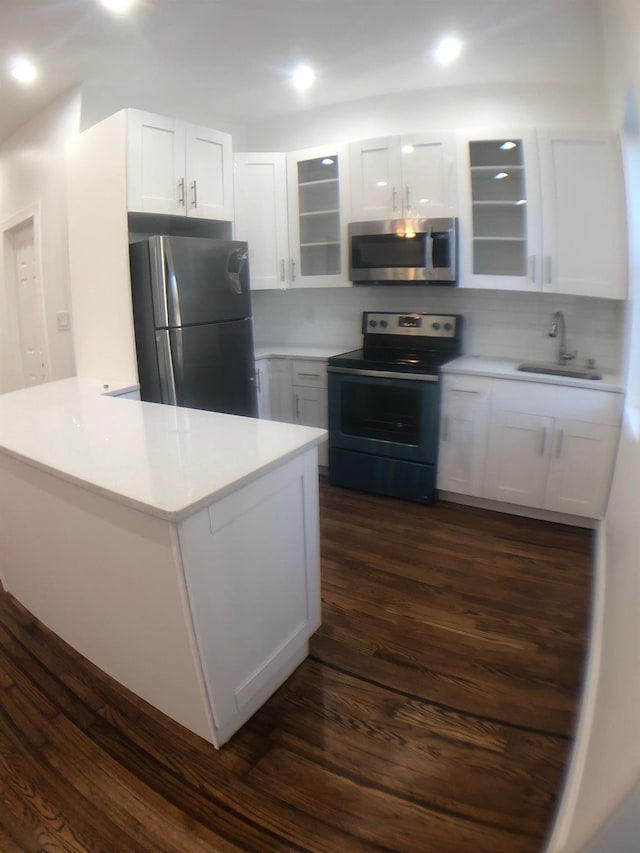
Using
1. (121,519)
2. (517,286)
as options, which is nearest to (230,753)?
(121,519)

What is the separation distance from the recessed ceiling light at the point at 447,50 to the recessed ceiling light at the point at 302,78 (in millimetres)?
729

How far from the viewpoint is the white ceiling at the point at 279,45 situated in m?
2.08

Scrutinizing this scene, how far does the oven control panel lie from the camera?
10.7 ft

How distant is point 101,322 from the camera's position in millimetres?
2857

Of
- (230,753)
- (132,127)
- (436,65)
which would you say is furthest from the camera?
(436,65)

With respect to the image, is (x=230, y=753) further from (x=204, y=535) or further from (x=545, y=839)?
(x=545, y=839)

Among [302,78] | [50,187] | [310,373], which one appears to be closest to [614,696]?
[310,373]

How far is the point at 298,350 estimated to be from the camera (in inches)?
148

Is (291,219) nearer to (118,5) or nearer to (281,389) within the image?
(281,389)

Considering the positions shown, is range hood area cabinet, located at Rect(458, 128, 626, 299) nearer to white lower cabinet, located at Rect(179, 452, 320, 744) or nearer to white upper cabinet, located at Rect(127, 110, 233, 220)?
white upper cabinet, located at Rect(127, 110, 233, 220)

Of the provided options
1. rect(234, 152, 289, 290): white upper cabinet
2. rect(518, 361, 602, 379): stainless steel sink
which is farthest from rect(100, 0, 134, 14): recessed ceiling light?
rect(518, 361, 602, 379): stainless steel sink

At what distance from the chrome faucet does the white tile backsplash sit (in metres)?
0.04

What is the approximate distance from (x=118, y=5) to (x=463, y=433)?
2.72m

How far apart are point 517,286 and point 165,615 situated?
2603 millimetres
